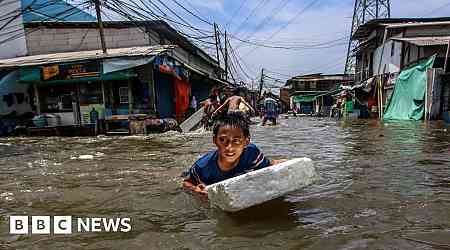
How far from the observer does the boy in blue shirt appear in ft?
10.1

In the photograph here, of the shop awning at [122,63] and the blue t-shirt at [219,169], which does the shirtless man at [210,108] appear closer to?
the shop awning at [122,63]

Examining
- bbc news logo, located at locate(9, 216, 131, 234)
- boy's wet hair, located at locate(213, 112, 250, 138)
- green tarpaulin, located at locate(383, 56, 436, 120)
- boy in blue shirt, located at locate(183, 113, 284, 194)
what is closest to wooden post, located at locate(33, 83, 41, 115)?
bbc news logo, located at locate(9, 216, 131, 234)

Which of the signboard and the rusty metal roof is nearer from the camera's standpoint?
the signboard

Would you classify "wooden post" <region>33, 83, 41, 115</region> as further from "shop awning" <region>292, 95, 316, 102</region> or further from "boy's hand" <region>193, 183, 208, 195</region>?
"shop awning" <region>292, 95, 316, 102</region>

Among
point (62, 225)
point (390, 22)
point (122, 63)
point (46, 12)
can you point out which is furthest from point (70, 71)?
point (390, 22)

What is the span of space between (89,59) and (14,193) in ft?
33.3

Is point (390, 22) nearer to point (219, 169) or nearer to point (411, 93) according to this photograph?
point (411, 93)

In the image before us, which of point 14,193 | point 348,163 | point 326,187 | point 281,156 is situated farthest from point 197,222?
point 281,156

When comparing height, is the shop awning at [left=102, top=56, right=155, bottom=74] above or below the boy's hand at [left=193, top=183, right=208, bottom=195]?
above

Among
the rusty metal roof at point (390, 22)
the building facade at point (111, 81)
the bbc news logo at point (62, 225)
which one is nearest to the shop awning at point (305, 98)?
the rusty metal roof at point (390, 22)

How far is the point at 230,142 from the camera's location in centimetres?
307

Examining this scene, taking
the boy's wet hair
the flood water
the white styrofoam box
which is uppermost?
the boy's wet hair

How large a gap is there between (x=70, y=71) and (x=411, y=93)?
13949 millimetres

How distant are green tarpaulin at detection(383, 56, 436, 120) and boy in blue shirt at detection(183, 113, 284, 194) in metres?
14.0
